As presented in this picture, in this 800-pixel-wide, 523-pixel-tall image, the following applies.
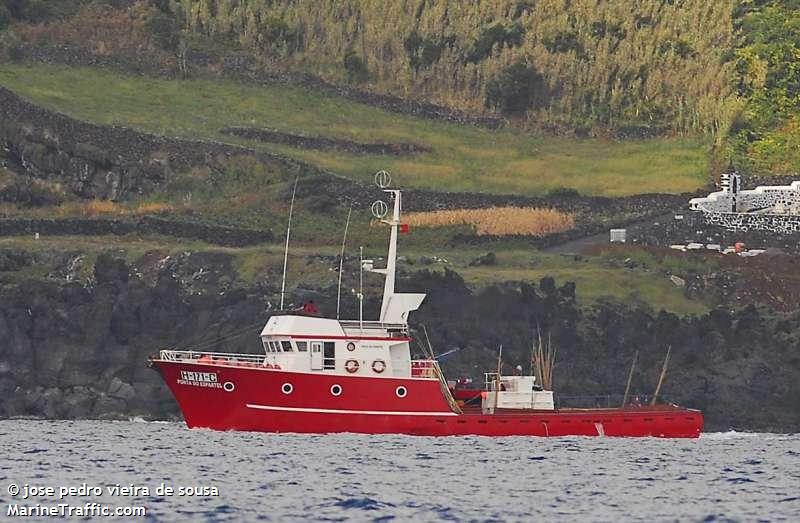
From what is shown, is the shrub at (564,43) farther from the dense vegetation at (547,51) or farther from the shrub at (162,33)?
the shrub at (162,33)

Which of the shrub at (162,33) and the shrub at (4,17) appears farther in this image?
the shrub at (162,33)

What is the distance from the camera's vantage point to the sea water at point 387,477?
57.0 metres

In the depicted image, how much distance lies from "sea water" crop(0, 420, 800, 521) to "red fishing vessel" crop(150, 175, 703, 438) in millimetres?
1177

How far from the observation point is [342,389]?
80.9m

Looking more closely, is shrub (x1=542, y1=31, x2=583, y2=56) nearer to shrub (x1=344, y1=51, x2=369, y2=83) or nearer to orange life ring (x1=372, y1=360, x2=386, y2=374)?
shrub (x1=344, y1=51, x2=369, y2=83)

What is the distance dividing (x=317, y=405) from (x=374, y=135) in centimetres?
5978

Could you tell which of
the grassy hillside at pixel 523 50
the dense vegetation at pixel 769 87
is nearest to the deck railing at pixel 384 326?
the dense vegetation at pixel 769 87

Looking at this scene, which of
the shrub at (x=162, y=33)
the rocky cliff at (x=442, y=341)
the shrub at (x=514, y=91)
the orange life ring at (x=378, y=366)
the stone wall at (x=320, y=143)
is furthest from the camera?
the shrub at (x=514, y=91)

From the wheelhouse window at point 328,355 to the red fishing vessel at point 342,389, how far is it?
3 cm

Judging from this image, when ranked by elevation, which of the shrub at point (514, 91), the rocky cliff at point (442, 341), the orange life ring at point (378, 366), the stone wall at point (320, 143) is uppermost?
the shrub at point (514, 91)

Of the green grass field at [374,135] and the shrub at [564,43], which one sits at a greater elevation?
the shrub at [564,43]

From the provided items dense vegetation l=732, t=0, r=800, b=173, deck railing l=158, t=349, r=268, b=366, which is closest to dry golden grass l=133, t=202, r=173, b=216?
deck railing l=158, t=349, r=268, b=366

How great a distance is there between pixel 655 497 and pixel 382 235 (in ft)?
196

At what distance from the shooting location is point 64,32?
14638 centimetres
